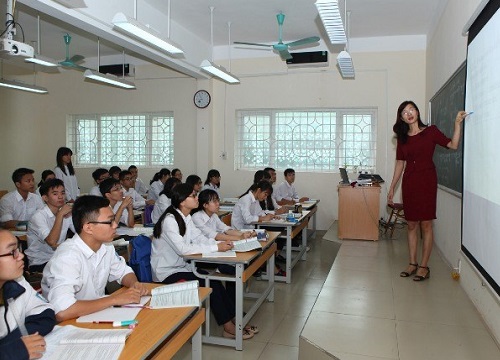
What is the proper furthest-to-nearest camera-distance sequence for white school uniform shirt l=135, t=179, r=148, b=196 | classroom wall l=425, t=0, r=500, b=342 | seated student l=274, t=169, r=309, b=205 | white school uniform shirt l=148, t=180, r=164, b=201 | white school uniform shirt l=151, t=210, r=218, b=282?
1. white school uniform shirt l=135, t=179, r=148, b=196
2. white school uniform shirt l=148, t=180, r=164, b=201
3. seated student l=274, t=169, r=309, b=205
4. white school uniform shirt l=151, t=210, r=218, b=282
5. classroom wall l=425, t=0, r=500, b=342

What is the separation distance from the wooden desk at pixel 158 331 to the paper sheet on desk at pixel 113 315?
0.09ft

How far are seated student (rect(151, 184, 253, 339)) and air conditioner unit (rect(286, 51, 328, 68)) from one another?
4.70m

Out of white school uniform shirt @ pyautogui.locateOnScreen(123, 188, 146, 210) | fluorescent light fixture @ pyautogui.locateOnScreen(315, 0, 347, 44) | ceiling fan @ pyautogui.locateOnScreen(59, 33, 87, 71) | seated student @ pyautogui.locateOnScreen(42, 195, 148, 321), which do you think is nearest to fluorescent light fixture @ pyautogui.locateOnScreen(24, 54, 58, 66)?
ceiling fan @ pyautogui.locateOnScreen(59, 33, 87, 71)

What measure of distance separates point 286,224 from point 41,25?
516 cm

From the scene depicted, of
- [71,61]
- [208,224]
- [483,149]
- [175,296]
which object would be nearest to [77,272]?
[175,296]

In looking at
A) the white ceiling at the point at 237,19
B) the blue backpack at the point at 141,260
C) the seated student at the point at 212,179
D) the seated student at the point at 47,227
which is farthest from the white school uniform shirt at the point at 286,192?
the blue backpack at the point at 141,260

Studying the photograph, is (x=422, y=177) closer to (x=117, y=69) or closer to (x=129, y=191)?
(x=129, y=191)

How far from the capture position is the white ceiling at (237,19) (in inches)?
217

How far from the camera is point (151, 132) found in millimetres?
8797

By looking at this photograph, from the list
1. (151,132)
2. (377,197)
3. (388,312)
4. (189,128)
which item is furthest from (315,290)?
(151,132)

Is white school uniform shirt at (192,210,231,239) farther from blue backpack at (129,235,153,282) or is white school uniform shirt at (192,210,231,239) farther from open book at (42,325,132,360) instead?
open book at (42,325,132,360)

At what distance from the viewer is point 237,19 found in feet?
20.9

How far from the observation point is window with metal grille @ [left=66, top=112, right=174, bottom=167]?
28.5ft

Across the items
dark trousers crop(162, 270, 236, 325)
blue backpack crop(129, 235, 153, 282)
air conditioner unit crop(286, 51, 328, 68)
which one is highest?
air conditioner unit crop(286, 51, 328, 68)
